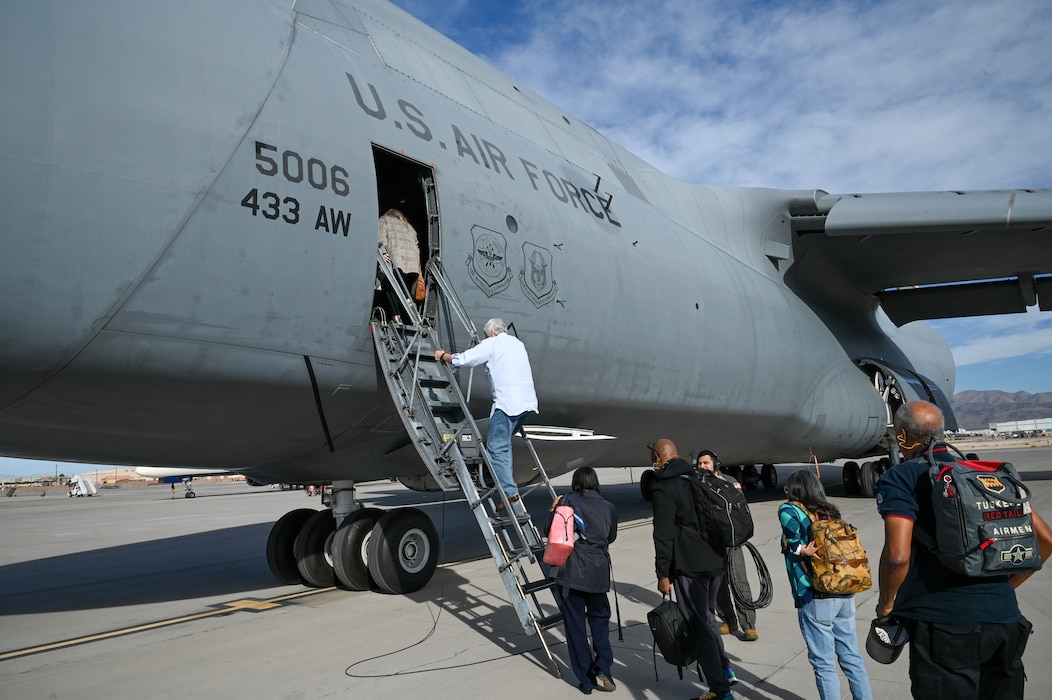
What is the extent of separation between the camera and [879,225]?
36.8ft

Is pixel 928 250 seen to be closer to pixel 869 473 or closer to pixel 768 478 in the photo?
pixel 869 473

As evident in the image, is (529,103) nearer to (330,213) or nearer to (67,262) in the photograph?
(330,213)

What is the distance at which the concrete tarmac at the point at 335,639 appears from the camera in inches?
171

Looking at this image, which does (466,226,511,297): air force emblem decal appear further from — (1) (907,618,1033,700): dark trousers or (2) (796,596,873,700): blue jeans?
(1) (907,618,1033,700): dark trousers

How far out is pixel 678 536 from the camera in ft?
13.4

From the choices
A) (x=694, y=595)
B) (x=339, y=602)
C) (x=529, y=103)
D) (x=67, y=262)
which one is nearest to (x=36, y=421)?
(x=67, y=262)

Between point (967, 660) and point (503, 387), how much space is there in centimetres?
364

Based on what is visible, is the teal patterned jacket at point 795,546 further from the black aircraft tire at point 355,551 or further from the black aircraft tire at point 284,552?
the black aircraft tire at point 284,552

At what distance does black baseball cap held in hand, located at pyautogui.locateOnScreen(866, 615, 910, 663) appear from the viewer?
2576 mm

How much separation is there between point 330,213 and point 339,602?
11.6 feet

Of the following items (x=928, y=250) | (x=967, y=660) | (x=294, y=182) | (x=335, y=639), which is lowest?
(x=335, y=639)

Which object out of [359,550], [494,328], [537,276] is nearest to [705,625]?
[494,328]

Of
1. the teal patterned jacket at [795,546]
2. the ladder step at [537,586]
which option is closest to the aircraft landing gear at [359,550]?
the ladder step at [537,586]

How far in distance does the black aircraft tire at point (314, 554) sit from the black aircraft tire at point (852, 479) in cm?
1204
